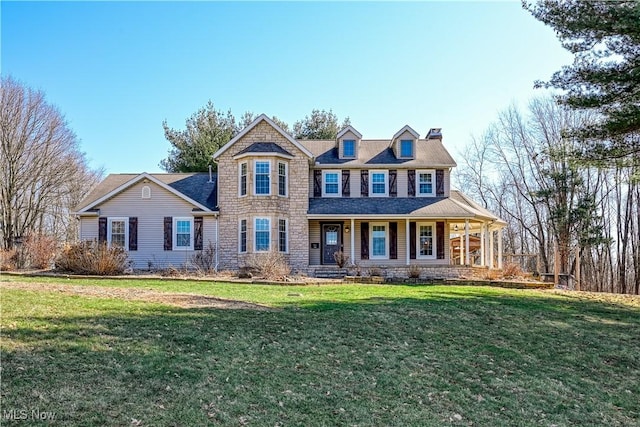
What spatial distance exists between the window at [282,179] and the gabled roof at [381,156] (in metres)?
Result: 2.22

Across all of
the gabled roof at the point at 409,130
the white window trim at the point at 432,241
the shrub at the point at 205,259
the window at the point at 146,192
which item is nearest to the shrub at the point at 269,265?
the shrub at the point at 205,259

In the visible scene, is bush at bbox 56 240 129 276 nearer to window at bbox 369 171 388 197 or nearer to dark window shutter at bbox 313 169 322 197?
dark window shutter at bbox 313 169 322 197

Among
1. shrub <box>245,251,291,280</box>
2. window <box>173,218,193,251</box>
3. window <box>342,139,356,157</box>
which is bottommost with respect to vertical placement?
shrub <box>245,251,291,280</box>

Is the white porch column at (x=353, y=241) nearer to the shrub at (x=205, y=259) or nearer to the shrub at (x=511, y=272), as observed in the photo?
the shrub at (x=205, y=259)

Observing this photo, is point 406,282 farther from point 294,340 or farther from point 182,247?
point 294,340

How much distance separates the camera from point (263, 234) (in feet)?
73.4

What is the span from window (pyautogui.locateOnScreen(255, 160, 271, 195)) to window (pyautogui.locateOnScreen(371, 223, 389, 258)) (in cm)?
556

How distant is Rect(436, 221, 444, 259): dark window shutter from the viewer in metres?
24.2

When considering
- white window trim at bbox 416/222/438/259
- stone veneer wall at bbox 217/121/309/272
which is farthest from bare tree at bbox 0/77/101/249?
white window trim at bbox 416/222/438/259

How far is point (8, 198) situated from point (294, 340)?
2900 centimetres

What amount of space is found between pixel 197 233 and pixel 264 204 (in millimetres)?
3498

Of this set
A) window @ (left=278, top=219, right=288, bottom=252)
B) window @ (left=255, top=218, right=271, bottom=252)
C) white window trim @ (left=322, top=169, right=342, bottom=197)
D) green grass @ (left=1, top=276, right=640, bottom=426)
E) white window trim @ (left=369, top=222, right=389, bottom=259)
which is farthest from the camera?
white window trim @ (left=322, top=169, right=342, bottom=197)

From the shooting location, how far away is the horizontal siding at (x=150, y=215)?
22.7 m

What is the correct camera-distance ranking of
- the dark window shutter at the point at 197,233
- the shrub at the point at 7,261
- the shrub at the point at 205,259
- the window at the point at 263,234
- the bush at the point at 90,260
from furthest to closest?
the dark window shutter at the point at 197,233 → the window at the point at 263,234 → the shrub at the point at 205,259 → the shrub at the point at 7,261 → the bush at the point at 90,260
